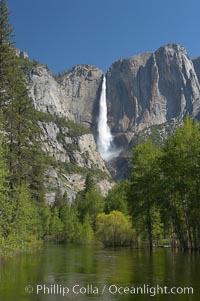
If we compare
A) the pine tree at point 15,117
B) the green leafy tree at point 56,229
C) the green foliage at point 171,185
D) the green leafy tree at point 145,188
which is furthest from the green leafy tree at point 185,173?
the green leafy tree at point 56,229

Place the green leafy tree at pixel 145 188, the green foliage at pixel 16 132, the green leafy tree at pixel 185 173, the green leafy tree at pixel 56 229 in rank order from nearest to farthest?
1. the green foliage at pixel 16 132
2. the green leafy tree at pixel 185 173
3. the green leafy tree at pixel 145 188
4. the green leafy tree at pixel 56 229

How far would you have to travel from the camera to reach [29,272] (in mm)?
27812

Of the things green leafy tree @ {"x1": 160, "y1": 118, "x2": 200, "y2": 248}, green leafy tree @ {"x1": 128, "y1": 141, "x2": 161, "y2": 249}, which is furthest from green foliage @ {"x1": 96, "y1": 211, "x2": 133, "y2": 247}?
green leafy tree @ {"x1": 160, "y1": 118, "x2": 200, "y2": 248}

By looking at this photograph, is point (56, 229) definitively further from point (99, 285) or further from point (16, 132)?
point (99, 285)

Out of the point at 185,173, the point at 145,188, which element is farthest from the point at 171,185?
the point at 145,188

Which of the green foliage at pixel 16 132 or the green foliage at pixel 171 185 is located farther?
the green foliage at pixel 171 185

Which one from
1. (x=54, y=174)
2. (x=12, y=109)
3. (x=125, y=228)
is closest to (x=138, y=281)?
(x=12, y=109)

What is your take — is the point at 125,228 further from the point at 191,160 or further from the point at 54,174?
the point at 54,174

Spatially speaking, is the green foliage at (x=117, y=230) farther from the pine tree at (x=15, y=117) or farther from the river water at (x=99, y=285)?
the river water at (x=99, y=285)

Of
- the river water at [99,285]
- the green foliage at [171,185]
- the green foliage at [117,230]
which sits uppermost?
the green foliage at [171,185]

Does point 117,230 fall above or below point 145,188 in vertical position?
below

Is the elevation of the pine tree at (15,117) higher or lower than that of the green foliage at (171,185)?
higher
